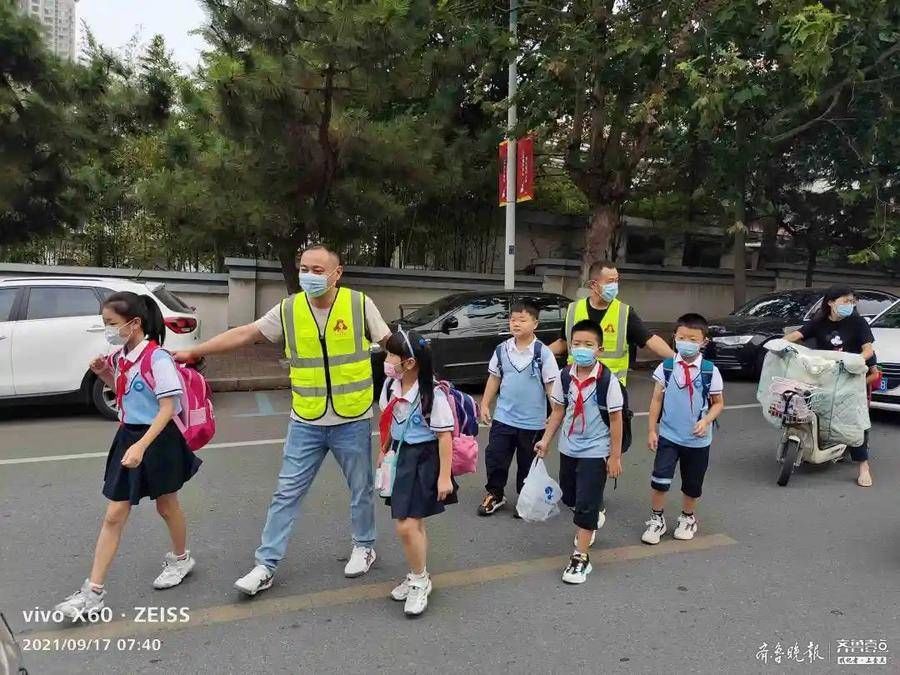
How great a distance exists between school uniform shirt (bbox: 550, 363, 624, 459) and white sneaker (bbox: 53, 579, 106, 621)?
238 centimetres

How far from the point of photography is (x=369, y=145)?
32.0ft

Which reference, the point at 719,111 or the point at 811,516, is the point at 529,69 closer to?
the point at 719,111

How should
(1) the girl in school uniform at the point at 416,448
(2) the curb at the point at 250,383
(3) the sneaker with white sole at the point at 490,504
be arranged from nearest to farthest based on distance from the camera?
1. (1) the girl in school uniform at the point at 416,448
2. (3) the sneaker with white sole at the point at 490,504
3. (2) the curb at the point at 250,383

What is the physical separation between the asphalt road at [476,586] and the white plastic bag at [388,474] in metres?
0.56

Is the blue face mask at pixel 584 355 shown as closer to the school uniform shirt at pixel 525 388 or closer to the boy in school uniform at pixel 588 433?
the boy in school uniform at pixel 588 433

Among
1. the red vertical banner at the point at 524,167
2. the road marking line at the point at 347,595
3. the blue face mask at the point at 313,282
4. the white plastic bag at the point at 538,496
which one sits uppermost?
the red vertical banner at the point at 524,167

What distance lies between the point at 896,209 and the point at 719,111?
825cm

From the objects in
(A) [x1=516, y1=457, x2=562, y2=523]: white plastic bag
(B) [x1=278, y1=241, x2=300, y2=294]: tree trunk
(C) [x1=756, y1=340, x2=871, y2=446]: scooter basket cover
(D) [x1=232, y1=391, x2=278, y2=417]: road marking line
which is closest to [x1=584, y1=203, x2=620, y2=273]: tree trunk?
(B) [x1=278, y1=241, x2=300, y2=294]: tree trunk

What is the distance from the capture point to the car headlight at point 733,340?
33.9 feet

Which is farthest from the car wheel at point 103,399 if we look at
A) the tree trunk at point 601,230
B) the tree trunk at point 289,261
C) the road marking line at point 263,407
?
the tree trunk at point 601,230

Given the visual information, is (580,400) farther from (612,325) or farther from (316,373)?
(316,373)

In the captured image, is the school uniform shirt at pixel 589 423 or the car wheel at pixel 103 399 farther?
the car wheel at pixel 103 399

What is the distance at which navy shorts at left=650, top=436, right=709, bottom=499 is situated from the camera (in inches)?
165

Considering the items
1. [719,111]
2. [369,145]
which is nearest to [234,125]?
[369,145]
